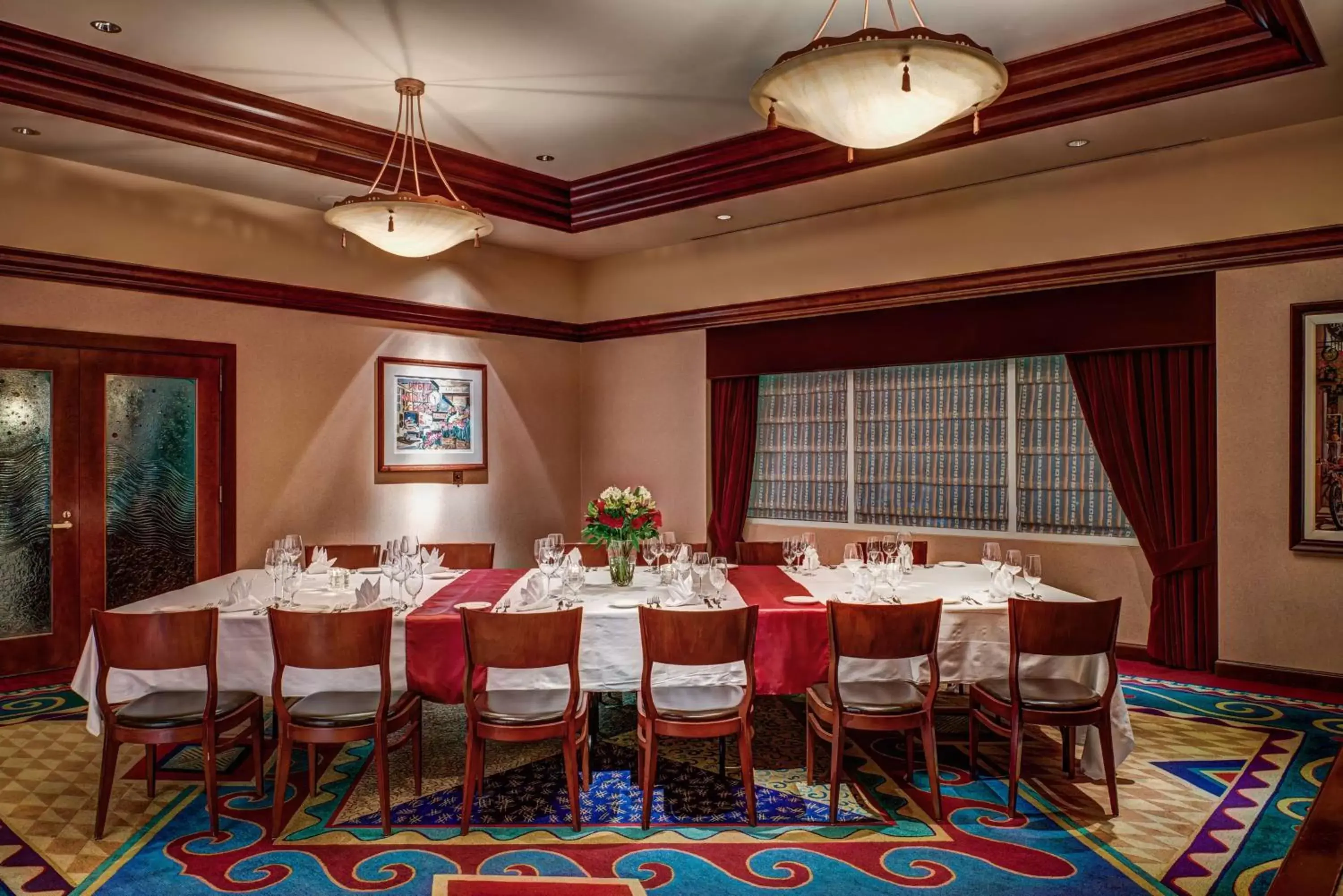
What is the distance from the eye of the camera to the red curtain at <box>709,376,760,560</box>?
23.5 ft

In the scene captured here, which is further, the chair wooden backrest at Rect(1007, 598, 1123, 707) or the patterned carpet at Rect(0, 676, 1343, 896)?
the chair wooden backrest at Rect(1007, 598, 1123, 707)

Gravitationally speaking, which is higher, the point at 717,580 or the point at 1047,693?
the point at 717,580

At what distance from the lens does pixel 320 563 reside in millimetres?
4395

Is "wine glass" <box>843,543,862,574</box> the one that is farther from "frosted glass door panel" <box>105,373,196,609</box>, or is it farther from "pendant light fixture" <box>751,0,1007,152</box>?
"frosted glass door panel" <box>105,373,196,609</box>

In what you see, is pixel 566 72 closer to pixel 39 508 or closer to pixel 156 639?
pixel 156 639

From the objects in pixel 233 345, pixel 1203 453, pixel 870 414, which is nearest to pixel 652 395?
pixel 870 414

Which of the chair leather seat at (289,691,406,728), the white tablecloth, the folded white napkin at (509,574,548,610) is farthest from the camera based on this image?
the folded white napkin at (509,574,548,610)

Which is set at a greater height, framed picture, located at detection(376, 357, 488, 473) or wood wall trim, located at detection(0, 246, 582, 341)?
wood wall trim, located at detection(0, 246, 582, 341)

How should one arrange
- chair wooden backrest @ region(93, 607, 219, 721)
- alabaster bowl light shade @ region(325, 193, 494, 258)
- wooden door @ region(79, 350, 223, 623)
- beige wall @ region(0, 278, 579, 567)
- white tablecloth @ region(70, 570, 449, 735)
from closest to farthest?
chair wooden backrest @ region(93, 607, 219, 721) → white tablecloth @ region(70, 570, 449, 735) → alabaster bowl light shade @ region(325, 193, 494, 258) → wooden door @ region(79, 350, 223, 623) → beige wall @ region(0, 278, 579, 567)

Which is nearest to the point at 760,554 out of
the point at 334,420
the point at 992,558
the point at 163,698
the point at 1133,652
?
the point at 992,558

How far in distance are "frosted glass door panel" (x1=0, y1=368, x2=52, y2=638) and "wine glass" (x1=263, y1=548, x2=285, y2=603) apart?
2.11 m

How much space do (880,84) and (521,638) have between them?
2272mm

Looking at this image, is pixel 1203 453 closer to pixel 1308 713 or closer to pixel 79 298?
pixel 1308 713

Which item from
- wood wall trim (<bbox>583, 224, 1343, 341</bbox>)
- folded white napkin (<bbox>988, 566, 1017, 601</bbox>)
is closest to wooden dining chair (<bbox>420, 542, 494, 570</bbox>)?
folded white napkin (<bbox>988, 566, 1017, 601</bbox>)
